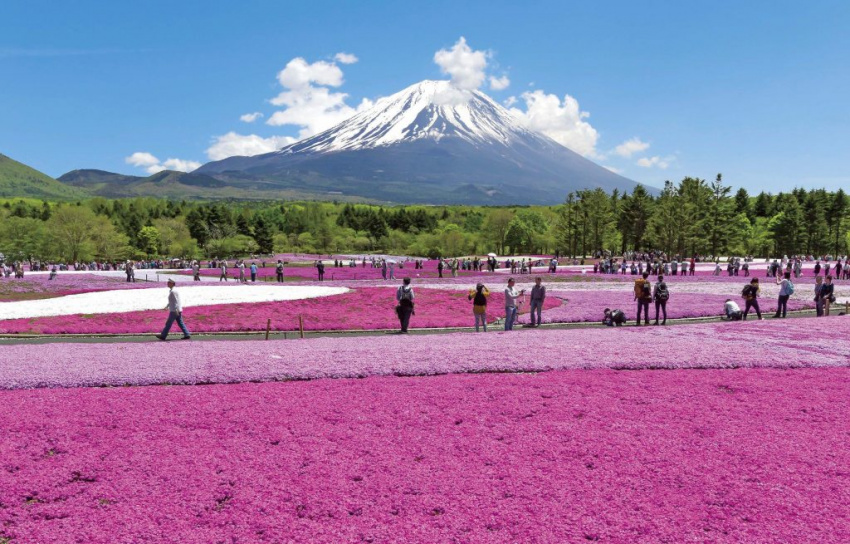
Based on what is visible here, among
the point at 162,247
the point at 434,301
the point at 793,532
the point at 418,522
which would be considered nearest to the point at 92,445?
the point at 418,522

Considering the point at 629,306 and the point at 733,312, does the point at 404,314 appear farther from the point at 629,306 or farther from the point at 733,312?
the point at 733,312

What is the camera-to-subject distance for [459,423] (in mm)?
10641

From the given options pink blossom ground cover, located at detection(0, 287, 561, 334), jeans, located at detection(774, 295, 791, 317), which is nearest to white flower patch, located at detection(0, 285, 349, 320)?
pink blossom ground cover, located at detection(0, 287, 561, 334)

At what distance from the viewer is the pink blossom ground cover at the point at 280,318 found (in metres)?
25.3

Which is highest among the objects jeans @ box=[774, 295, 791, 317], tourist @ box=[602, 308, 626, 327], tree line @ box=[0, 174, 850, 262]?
tree line @ box=[0, 174, 850, 262]

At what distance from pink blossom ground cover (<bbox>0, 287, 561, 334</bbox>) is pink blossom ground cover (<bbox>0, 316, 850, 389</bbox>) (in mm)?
5868

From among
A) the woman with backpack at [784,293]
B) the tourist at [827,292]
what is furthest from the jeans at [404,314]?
the tourist at [827,292]

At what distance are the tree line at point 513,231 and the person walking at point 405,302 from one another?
81112 millimetres

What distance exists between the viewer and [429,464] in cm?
874

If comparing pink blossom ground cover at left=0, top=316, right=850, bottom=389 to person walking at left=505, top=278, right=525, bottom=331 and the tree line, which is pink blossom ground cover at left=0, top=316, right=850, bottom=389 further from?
the tree line

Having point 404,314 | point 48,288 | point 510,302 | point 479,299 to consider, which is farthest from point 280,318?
point 48,288

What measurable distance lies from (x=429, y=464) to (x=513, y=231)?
13856 cm

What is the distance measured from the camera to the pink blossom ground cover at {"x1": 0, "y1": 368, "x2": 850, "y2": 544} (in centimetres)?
691

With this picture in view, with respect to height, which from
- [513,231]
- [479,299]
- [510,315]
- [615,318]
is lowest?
[615,318]
